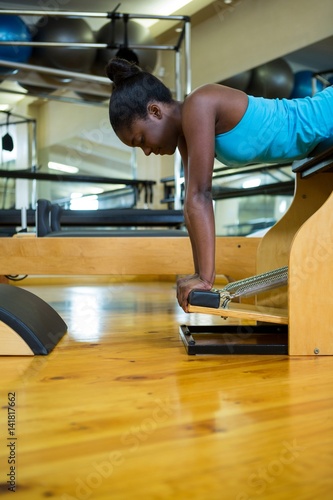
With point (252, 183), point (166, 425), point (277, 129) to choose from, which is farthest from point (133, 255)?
point (252, 183)

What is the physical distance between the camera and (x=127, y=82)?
1.47 m

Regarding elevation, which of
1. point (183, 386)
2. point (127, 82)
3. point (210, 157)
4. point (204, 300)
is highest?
point (127, 82)

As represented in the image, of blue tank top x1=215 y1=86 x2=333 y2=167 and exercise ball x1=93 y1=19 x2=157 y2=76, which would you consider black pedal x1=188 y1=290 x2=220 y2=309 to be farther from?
exercise ball x1=93 y1=19 x2=157 y2=76

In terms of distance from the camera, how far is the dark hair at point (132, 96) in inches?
57.0

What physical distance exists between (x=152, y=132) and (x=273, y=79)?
12.1 ft

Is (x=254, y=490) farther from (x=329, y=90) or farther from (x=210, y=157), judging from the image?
(x=329, y=90)

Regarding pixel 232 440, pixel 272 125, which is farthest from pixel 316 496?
pixel 272 125

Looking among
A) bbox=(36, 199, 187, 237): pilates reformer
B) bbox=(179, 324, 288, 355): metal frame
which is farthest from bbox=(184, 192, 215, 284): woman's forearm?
bbox=(36, 199, 187, 237): pilates reformer

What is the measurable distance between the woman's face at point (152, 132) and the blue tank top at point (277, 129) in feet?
0.44

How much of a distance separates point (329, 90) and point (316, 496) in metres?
1.27

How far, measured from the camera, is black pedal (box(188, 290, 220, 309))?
1312mm

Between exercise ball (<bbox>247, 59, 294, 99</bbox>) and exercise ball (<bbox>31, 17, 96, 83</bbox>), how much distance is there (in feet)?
4.98

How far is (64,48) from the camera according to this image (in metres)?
4.12

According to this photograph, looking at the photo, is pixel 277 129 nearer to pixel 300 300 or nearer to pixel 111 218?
pixel 300 300
